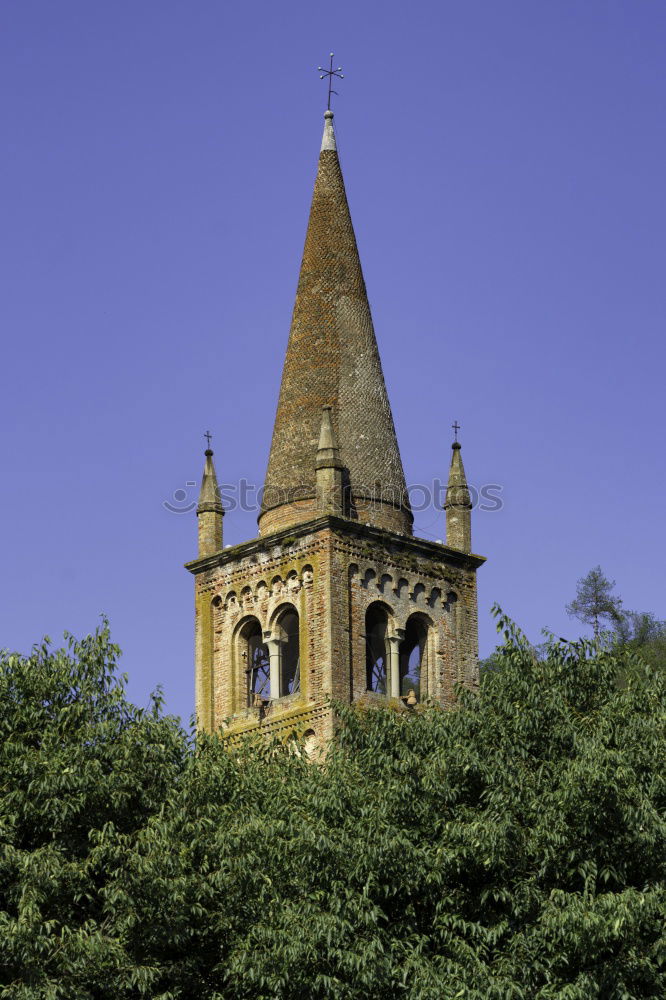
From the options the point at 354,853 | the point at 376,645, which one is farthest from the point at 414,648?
the point at 354,853

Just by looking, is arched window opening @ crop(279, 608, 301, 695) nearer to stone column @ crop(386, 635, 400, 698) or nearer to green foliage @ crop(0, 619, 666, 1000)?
stone column @ crop(386, 635, 400, 698)

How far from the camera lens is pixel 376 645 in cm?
5044

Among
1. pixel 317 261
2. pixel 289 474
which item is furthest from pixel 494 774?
pixel 317 261

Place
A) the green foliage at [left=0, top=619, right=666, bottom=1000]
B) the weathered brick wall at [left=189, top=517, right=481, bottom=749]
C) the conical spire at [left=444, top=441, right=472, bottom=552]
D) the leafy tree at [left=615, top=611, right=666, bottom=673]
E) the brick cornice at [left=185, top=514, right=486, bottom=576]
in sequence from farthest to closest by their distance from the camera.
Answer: the leafy tree at [left=615, top=611, right=666, bottom=673] < the conical spire at [left=444, top=441, right=472, bottom=552] < the brick cornice at [left=185, top=514, right=486, bottom=576] < the weathered brick wall at [left=189, top=517, right=481, bottom=749] < the green foliage at [left=0, top=619, right=666, bottom=1000]

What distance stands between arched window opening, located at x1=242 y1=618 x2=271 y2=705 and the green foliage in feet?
51.2

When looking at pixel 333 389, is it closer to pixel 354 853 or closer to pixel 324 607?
pixel 324 607

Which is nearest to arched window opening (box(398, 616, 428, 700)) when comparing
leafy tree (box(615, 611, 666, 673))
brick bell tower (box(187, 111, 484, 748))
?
brick bell tower (box(187, 111, 484, 748))

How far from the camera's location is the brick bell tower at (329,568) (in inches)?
1939

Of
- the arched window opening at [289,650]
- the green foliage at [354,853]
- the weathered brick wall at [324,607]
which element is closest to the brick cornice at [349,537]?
the weathered brick wall at [324,607]

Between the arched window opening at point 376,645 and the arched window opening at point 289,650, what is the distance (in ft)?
5.34

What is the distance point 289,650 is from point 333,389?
21.2ft

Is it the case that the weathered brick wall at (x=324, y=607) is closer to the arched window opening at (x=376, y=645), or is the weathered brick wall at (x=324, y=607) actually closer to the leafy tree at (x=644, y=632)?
the arched window opening at (x=376, y=645)

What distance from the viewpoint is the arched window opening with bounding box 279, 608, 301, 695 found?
165 feet

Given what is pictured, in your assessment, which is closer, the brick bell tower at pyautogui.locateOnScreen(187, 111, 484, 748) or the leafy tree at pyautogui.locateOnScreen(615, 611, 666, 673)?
the brick bell tower at pyautogui.locateOnScreen(187, 111, 484, 748)
